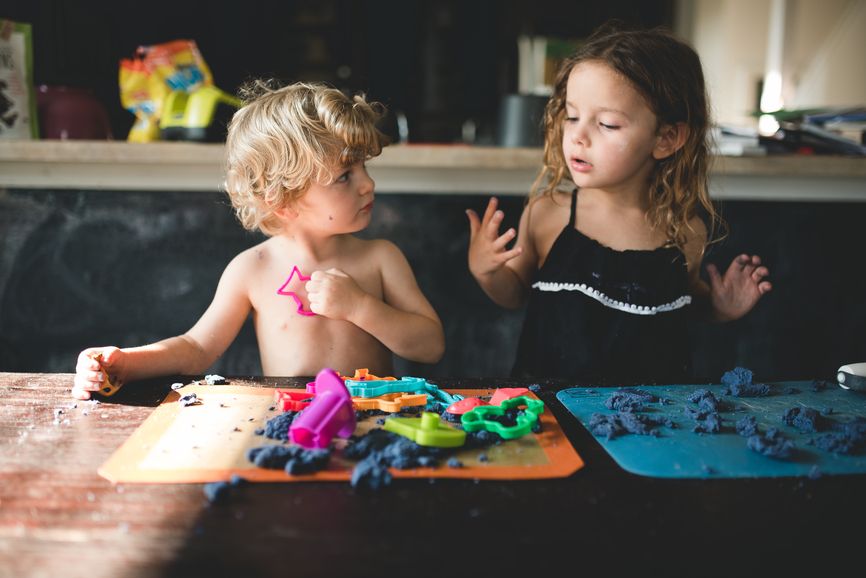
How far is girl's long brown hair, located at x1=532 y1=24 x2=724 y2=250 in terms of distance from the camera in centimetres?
130

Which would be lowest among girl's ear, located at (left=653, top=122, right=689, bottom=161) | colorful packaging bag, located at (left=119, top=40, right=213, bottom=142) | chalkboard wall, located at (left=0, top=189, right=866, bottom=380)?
chalkboard wall, located at (left=0, top=189, right=866, bottom=380)

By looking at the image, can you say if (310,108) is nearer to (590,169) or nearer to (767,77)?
(590,169)

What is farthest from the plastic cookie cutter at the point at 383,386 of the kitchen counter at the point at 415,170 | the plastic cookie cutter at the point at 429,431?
the kitchen counter at the point at 415,170

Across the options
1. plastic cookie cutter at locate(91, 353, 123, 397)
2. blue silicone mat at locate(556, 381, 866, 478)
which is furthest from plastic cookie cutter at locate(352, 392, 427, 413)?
plastic cookie cutter at locate(91, 353, 123, 397)

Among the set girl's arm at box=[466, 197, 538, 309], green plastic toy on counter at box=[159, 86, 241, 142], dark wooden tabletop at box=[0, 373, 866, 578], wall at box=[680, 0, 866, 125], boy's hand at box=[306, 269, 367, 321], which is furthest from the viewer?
wall at box=[680, 0, 866, 125]

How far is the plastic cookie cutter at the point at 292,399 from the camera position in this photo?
2.95ft

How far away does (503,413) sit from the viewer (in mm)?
884

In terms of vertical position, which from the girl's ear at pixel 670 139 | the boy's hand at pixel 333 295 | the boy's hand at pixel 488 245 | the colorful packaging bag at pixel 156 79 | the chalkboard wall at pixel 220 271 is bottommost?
the chalkboard wall at pixel 220 271

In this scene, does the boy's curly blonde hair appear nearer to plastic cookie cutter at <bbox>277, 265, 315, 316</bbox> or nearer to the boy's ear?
the boy's ear

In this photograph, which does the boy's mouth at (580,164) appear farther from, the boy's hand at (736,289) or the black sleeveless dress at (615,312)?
the boy's hand at (736,289)

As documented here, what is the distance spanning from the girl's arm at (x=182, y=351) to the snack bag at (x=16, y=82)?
80 centimetres

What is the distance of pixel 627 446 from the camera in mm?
797

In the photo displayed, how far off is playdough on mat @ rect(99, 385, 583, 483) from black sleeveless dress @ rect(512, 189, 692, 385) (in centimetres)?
52

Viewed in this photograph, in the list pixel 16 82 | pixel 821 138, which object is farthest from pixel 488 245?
pixel 16 82
